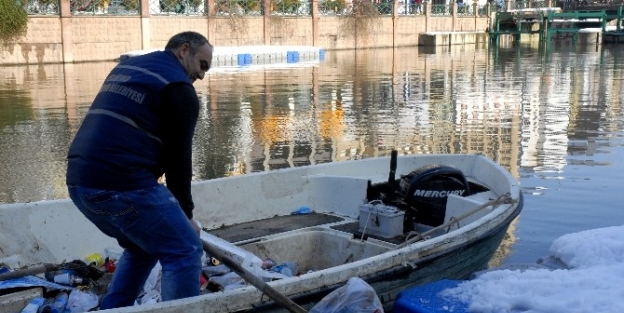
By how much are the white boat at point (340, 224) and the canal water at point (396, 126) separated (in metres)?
0.95

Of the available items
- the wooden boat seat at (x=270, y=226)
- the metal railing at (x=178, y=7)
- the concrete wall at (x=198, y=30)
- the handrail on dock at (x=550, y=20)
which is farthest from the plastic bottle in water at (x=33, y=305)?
the handrail on dock at (x=550, y=20)

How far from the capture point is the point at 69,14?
3403cm

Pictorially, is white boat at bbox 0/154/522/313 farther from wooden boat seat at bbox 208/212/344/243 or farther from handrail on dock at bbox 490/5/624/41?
handrail on dock at bbox 490/5/624/41

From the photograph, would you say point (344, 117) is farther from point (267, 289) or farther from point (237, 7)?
point (237, 7)

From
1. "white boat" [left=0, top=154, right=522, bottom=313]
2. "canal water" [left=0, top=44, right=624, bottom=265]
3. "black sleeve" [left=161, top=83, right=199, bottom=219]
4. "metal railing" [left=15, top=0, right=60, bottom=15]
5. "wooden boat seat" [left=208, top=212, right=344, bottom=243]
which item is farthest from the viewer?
"metal railing" [left=15, top=0, right=60, bottom=15]

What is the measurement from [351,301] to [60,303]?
6.63 ft

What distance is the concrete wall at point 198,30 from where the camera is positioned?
3366 cm

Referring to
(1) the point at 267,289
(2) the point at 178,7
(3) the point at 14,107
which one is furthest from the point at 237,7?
(1) the point at 267,289

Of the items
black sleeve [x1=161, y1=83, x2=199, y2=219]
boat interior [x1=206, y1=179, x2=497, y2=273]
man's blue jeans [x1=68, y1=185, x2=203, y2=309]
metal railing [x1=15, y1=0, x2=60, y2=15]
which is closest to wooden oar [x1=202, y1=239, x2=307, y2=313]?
man's blue jeans [x1=68, y1=185, x2=203, y2=309]

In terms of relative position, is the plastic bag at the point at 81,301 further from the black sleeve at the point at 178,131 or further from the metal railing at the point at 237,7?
the metal railing at the point at 237,7

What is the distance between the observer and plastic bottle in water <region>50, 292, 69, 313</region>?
493 centimetres

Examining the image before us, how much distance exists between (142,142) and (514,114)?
47.0 feet

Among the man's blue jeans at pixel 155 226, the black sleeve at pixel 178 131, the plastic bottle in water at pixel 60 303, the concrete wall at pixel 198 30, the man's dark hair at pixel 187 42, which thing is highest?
the concrete wall at pixel 198 30

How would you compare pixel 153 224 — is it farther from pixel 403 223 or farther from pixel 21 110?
pixel 21 110
